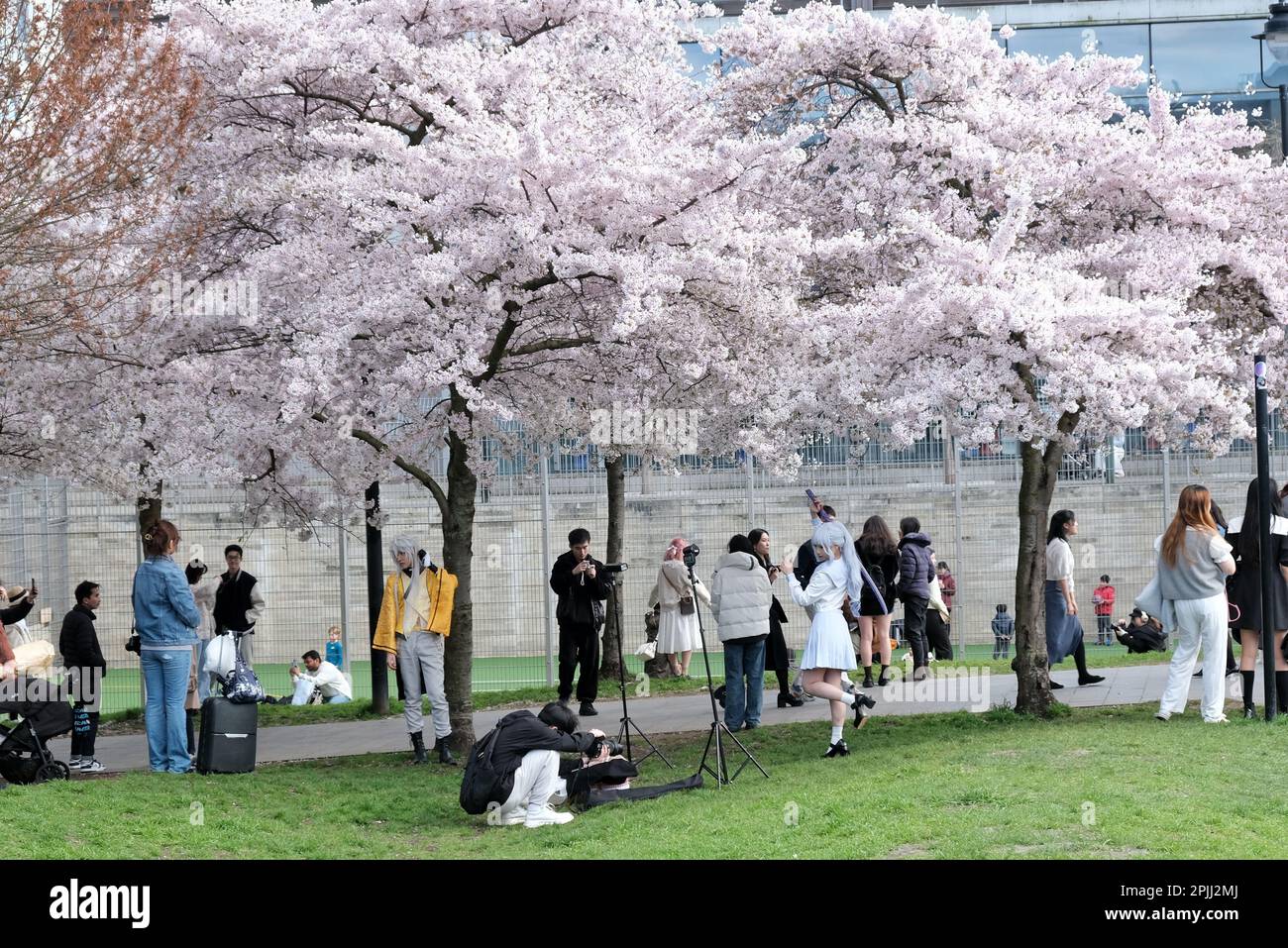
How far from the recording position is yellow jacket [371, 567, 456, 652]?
12812 mm

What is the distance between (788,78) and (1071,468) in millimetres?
9672

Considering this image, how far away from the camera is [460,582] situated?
1359 cm

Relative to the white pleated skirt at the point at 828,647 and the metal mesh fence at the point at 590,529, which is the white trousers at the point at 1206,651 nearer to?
the white pleated skirt at the point at 828,647

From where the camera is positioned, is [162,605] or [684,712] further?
[684,712]

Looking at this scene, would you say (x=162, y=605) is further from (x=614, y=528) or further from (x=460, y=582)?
(x=614, y=528)

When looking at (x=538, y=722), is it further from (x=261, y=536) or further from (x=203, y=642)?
(x=261, y=536)

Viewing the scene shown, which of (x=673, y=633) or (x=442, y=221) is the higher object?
(x=442, y=221)

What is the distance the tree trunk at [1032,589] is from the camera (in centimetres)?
1355

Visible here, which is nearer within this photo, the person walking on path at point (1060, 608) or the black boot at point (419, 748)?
the black boot at point (419, 748)

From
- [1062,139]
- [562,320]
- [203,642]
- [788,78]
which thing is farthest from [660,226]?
[203,642]

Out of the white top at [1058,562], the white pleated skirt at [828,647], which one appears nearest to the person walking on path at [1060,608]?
the white top at [1058,562]

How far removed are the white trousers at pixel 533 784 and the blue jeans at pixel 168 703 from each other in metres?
3.41

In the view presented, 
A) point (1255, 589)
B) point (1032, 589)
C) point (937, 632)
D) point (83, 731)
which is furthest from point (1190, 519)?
point (83, 731)

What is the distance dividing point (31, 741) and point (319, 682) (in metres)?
9.19
